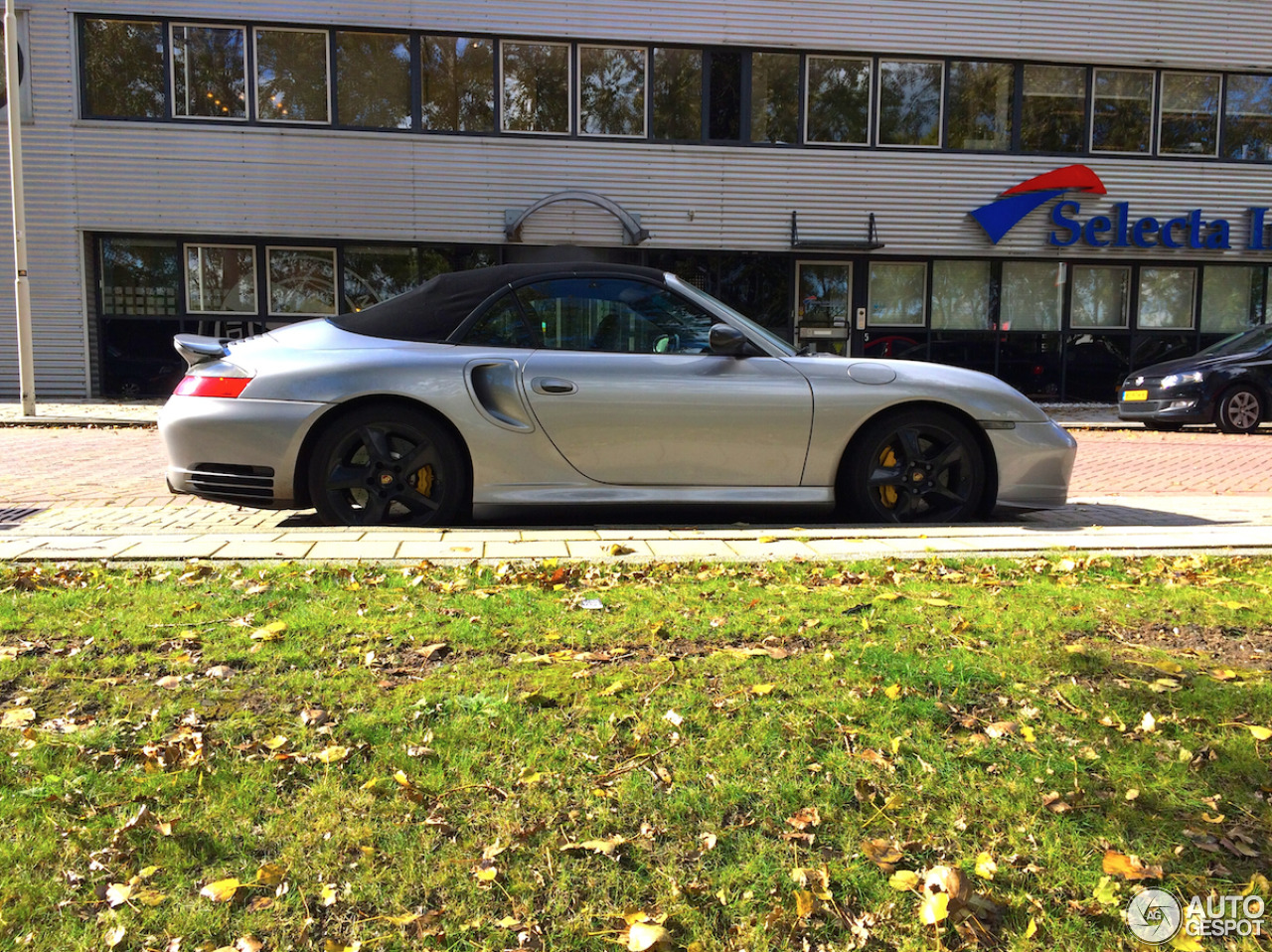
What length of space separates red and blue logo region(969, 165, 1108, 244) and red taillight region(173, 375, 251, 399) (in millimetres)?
16140

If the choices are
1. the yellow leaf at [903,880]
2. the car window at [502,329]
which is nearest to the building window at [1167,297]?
the car window at [502,329]

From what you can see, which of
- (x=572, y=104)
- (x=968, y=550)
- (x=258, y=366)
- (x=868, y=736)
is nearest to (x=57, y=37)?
(x=572, y=104)

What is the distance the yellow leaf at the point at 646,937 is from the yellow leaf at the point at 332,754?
33.7 inches

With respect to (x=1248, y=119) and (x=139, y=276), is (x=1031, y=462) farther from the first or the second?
(x=1248, y=119)

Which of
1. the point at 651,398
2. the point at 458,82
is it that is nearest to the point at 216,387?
the point at 651,398

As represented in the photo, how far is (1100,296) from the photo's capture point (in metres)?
19.4

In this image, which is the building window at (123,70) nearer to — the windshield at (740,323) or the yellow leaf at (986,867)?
the windshield at (740,323)

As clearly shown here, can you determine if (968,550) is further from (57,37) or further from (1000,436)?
(57,37)

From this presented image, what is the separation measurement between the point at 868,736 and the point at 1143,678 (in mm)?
894

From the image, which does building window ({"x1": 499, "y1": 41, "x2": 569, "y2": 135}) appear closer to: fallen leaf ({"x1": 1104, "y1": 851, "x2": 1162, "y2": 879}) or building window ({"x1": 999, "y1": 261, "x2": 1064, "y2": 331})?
building window ({"x1": 999, "y1": 261, "x2": 1064, "y2": 331})

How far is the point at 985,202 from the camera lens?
18531 mm

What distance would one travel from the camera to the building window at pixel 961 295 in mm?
18969

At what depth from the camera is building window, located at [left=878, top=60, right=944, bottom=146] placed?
1831 cm

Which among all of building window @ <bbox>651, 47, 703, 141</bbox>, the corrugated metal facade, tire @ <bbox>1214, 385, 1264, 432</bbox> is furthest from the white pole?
tire @ <bbox>1214, 385, 1264, 432</bbox>
